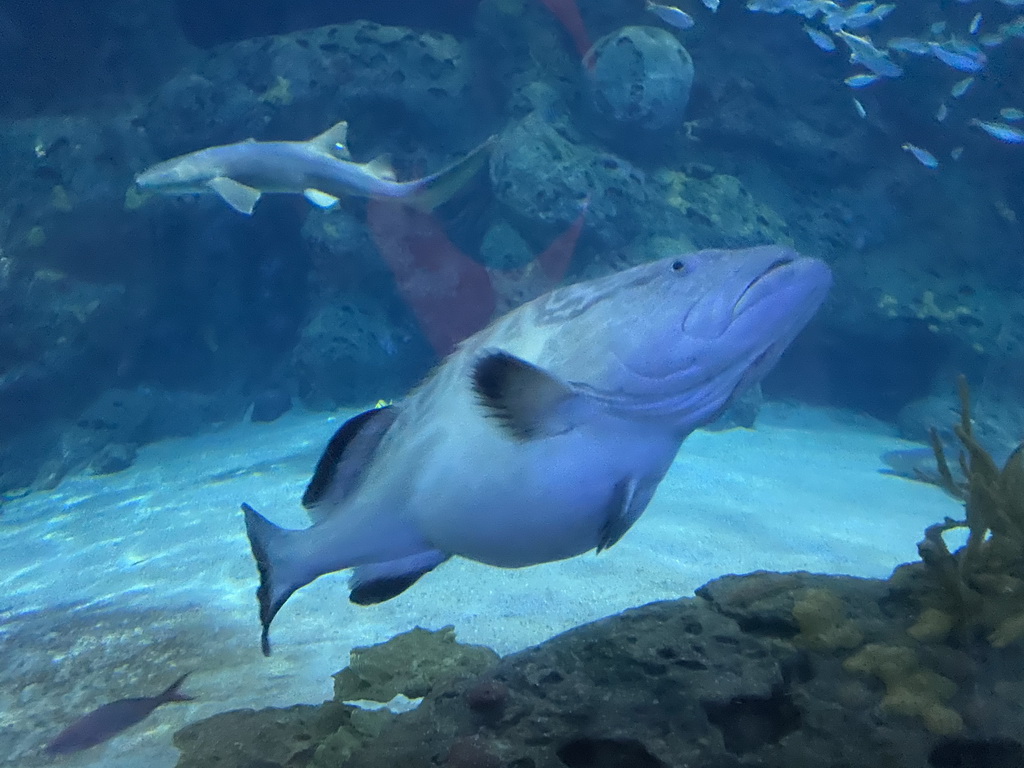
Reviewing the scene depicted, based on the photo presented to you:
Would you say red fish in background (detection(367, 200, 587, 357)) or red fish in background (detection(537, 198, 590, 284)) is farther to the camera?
red fish in background (detection(367, 200, 587, 357))

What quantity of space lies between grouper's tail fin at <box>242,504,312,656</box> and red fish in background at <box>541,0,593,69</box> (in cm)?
1195

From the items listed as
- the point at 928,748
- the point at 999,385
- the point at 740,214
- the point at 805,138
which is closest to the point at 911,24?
the point at 805,138

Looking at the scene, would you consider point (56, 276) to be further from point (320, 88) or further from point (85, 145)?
point (320, 88)

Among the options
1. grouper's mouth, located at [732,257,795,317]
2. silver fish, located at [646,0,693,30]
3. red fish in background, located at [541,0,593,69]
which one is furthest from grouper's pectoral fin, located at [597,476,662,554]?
red fish in background, located at [541,0,593,69]

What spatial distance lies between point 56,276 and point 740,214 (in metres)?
11.8

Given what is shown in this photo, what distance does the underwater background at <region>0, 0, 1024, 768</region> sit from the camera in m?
5.20

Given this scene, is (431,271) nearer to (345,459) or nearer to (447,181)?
(447,181)

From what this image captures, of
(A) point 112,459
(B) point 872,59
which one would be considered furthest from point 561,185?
(A) point 112,459

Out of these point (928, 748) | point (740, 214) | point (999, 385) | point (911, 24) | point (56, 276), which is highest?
point (911, 24)

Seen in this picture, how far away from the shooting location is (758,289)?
4.75 ft

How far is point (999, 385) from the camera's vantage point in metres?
11.2

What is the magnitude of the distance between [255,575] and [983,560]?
4.74 m

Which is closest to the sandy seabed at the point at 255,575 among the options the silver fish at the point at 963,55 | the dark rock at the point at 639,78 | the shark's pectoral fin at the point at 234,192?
the shark's pectoral fin at the point at 234,192

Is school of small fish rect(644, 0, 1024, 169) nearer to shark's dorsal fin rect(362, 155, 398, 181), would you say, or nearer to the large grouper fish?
shark's dorsal fin rect(362, 155, 398, 181)
